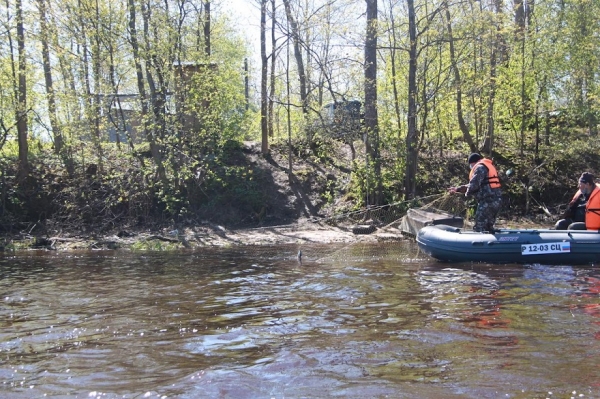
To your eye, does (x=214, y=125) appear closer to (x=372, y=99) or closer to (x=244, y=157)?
(x=244, y=157)

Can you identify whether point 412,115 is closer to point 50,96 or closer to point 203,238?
point 203,238

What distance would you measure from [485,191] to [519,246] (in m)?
1.14

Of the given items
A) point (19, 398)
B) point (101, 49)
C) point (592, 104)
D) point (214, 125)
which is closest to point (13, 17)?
point (101, 49)

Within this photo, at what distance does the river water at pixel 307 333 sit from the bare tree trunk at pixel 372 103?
19.5 feet

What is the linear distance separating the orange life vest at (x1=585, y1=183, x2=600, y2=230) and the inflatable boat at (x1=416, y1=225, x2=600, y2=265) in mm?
157

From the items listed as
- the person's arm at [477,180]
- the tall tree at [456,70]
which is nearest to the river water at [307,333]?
the person's arm at [477,180]

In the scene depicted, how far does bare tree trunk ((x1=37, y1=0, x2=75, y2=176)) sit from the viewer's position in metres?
14.9

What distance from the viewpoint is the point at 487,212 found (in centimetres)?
947

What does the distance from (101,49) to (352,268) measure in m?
9.58

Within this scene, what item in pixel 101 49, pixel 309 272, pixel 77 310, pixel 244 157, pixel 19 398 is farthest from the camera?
pixel 244 157

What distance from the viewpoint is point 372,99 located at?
14789 millimetres

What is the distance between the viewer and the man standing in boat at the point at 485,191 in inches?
368

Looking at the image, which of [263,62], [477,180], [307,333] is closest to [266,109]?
[263,62]

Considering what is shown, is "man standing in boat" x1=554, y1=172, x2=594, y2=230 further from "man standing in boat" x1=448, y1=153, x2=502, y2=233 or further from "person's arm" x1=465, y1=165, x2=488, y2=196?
"person's arm" x1=465, y1=165, x2=488, y2=196
